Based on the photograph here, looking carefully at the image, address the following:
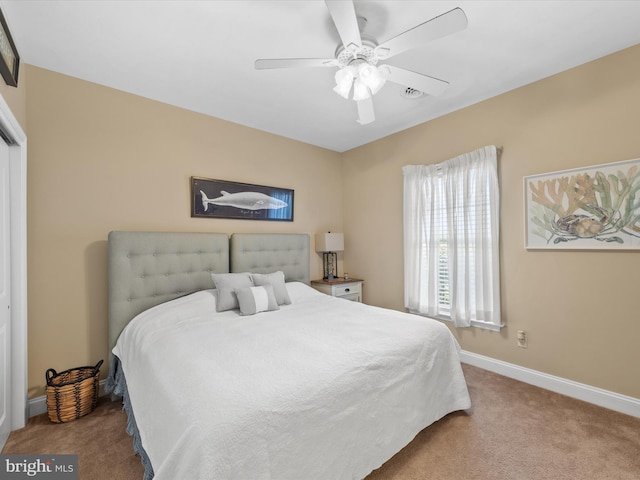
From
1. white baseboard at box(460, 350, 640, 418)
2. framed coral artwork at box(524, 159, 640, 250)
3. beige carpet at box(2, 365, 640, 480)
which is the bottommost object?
beige carpet at box(2, 365, 640, 480)

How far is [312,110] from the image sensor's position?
297cm

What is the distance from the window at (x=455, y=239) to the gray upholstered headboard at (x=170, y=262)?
61.6 inches

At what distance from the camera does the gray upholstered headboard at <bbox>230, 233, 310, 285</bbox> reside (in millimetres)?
3104

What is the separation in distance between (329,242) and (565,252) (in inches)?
92.9

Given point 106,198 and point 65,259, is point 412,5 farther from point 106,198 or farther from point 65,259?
point 65,259

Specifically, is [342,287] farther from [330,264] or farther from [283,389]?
[283,389]

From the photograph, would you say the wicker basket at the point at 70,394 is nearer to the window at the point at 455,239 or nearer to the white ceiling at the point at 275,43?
the white ceiling at the point at 275,43

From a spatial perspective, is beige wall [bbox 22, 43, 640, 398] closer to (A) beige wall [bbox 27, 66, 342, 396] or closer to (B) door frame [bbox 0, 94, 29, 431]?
(A) beige wall [bbox 27, 66, 342, 396]

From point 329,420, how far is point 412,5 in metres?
2.23

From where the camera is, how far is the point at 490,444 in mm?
1789

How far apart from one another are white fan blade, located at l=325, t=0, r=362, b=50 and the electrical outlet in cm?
266

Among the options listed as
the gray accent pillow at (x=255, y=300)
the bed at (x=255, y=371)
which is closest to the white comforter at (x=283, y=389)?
the bed at (x=255, y=371)

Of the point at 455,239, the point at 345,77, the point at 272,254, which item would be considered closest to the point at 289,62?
the point at 345,77

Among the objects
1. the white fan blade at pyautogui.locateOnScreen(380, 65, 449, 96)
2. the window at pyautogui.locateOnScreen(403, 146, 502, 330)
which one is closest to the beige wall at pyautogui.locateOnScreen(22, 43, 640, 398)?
the window at pyautogui.locateOnScreen(403, 146, 502, 330)
